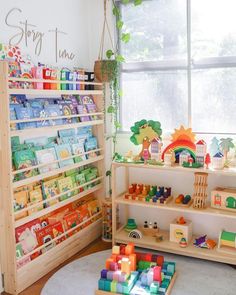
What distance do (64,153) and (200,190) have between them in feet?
3.77

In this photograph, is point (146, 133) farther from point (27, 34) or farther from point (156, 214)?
point (27, 34)

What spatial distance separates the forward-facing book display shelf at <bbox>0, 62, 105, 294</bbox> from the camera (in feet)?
8.08

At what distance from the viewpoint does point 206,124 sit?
122 inches

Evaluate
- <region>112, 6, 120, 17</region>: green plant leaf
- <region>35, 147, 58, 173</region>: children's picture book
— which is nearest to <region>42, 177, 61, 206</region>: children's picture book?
<region>35, 147, 58, 173</region>: children's picture book

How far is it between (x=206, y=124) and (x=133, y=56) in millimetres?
929

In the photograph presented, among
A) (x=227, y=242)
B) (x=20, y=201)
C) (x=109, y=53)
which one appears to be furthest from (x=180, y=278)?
(x=109, y=53)

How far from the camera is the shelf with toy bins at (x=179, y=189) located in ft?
9.23

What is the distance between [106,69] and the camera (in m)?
3.20

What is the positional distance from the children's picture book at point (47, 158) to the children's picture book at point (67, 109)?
0.30 meters

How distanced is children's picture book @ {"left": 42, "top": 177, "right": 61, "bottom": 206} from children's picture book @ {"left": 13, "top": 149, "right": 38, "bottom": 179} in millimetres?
164

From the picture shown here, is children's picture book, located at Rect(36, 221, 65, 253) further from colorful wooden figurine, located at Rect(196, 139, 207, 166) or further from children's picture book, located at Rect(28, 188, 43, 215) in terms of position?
colorful wooden figurine, located at Rect(196, 139, 207, 166)

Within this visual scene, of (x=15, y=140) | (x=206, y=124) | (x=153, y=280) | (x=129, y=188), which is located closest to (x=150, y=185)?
(x=129, y=188)

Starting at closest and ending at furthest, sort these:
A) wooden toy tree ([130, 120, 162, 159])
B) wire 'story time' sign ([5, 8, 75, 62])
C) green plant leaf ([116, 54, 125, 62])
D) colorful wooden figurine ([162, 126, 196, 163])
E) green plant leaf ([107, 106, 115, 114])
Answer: wire 'story time' sign ([5, 8, 75, 62])
colorful wooden figurine ([162, 126, 196, 163])
wooden toy tree ([130, 120, 162, 159])
green plant leaf ([116, 54, 125, 62])
green plant leaf ([107, 106, 115, 114])

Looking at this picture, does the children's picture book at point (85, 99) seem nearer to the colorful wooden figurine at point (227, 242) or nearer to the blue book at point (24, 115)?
the blue book at point (24, 115)
